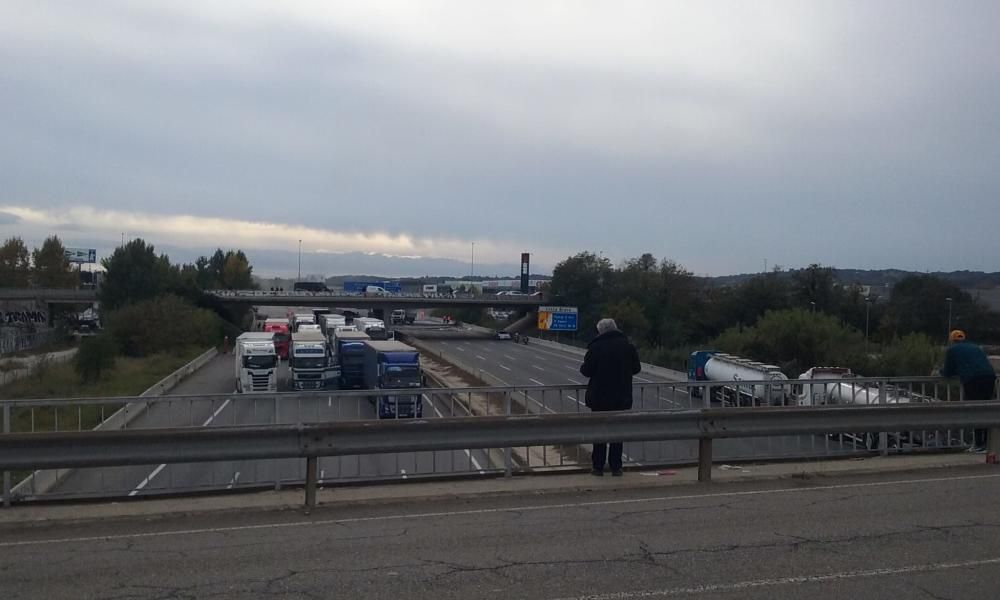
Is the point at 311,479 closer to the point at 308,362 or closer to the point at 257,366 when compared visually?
the point at 257,366

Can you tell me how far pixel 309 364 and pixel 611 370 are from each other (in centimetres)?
3671

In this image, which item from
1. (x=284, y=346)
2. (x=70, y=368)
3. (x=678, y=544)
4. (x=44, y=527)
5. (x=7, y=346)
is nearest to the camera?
(x=678, y=544)

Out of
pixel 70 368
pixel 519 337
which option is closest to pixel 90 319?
pixel 519 337

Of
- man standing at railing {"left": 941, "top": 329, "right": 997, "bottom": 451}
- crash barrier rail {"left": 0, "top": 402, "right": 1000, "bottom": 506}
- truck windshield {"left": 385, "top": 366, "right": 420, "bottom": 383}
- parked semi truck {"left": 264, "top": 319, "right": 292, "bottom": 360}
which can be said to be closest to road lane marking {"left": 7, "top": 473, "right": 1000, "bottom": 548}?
crash barrier rail {"left": 0, "top": 402, "right": 1000, "bottom": 506}

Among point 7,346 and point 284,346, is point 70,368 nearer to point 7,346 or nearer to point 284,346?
point 284,346

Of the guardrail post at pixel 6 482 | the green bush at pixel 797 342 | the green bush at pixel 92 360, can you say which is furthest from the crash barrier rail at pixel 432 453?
the green bush at pixel 797 342

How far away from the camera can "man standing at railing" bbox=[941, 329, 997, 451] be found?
12617 millimetres

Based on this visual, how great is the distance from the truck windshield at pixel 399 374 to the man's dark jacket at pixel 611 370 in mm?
27811

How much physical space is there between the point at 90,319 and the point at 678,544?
431 feet

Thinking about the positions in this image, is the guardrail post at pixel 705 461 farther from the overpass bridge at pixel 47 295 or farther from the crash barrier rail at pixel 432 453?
the overpass bridge at pixel 47 295

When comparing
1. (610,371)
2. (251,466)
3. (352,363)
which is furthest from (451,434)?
(352,363)

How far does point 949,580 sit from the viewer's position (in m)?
6.63

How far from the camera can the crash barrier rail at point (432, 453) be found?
10219 mm

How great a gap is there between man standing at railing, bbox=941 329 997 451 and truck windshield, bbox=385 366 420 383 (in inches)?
→ 1081
